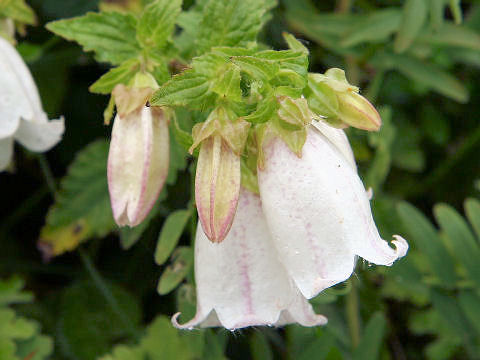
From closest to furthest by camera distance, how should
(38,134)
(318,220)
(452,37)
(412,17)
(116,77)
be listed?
(318,220) < (116,77) < (38,134) < (412,17) < (452,37)

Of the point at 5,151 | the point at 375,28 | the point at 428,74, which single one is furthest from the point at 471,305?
the point at 5,151

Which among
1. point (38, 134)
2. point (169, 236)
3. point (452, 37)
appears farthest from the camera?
point (452, 37)

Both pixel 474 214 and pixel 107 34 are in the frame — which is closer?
pixel 107 34

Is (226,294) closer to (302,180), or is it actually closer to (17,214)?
(302,180)

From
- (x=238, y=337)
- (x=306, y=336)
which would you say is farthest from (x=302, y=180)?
(x=238, y=337)

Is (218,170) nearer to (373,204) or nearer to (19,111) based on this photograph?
(19,111)

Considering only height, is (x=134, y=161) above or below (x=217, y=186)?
below

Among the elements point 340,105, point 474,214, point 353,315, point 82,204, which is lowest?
point 353,315

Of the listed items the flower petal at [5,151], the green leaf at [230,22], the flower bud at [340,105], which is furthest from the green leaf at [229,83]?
the flower petal at [5,151]

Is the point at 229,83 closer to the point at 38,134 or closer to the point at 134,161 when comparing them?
the point at 134,161
